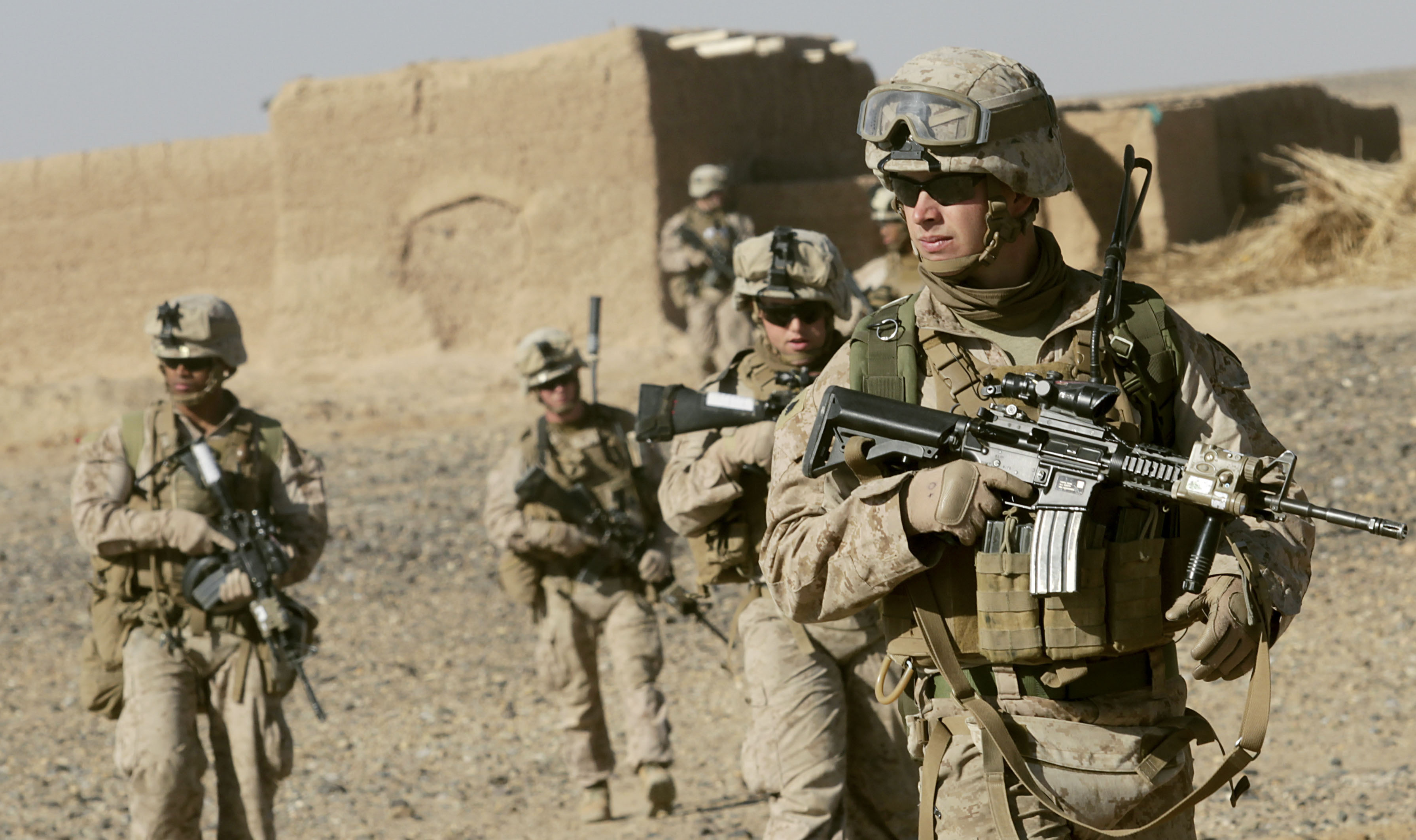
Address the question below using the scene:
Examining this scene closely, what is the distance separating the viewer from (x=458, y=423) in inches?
604

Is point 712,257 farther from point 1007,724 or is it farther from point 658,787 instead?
point 1007,724

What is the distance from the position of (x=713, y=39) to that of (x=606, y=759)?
37.9 ft

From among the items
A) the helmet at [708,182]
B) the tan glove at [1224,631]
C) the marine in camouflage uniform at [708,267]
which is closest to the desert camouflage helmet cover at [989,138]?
the tan glove at [1224,631]

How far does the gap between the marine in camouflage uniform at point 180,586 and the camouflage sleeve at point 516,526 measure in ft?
3.74

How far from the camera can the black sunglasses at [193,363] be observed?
17.1 ft

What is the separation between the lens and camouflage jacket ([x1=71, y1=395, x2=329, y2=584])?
16.6 feet

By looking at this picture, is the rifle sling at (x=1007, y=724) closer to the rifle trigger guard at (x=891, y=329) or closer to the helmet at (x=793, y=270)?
the rifle trigger guard at (x=891, y=329)

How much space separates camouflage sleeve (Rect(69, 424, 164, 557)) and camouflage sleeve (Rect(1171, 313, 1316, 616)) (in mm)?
3449

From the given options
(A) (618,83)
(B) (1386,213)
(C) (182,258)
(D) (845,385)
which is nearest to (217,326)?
(D) (845,385)

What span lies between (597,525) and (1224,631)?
13.2ft

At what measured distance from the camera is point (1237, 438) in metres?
2.68

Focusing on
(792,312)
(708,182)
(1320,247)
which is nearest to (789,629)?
(792,312)

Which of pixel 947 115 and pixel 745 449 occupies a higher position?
pixel 947 115

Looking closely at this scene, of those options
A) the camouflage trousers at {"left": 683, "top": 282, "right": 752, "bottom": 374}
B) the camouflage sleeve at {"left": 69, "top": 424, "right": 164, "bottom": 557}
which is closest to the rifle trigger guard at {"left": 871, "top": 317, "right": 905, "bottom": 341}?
the camouflage sleeve at {"left": 69, "top": 424, "right": 164, "bottom": 557}
